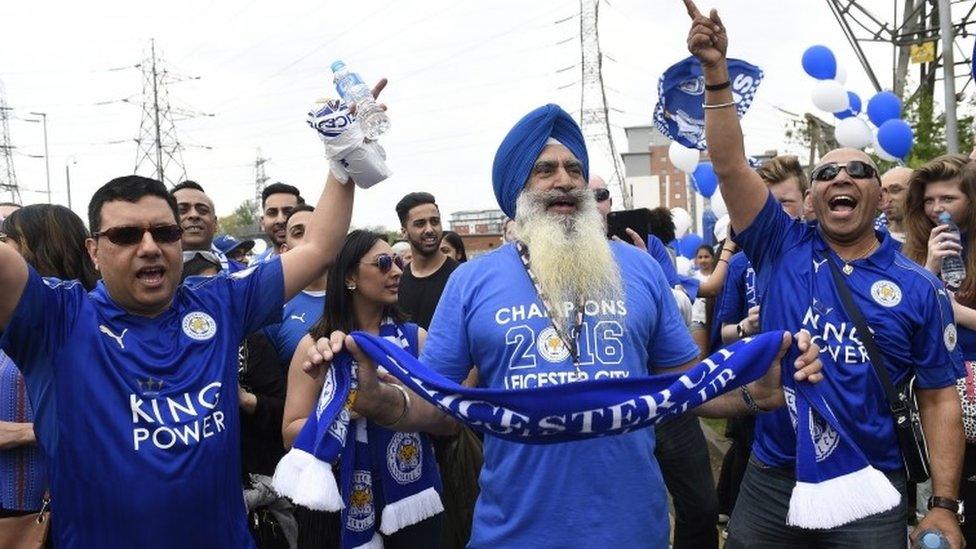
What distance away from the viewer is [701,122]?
575cm

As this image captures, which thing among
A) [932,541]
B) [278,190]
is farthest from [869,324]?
[278,190]

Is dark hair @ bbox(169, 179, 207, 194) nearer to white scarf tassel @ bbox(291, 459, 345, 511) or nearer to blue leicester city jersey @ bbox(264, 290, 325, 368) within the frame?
blue leicester city jersey @ bbox(264, 290, 325, 368)

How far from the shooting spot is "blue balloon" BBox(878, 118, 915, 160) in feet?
32.2

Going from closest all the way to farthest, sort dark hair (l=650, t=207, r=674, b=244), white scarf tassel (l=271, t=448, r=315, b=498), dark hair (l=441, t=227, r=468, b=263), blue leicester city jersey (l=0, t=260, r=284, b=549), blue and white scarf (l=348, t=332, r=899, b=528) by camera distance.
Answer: blue and white scarf (l=348, t=332, r=899, b=528)
white scarf tassel (l=271, t=448, r=315, b=498)
blue leicester city jersey (l=0, t=260, r=284, b=549)
dark hair (l=650, t=207, r=674, b=244)
dark hair (l=441, t=227, r=468, b=263)

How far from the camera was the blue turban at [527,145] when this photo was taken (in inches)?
123

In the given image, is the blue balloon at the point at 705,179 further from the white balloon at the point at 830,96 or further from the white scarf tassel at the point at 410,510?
the white scarf tassel at the point at 410,510

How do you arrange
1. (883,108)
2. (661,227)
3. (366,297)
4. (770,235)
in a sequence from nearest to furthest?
(770,235)
(366,297)
(661,227)
(883,108)

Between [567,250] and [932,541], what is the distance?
1.75 meters

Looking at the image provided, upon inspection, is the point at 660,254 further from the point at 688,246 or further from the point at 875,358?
the point at 688,246

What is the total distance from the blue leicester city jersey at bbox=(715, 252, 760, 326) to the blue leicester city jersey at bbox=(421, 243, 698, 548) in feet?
7.03

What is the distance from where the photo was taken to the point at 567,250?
2957 millimetres

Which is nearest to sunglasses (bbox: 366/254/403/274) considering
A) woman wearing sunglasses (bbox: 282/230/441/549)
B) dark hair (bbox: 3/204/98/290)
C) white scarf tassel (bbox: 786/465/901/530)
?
woman wearing sunglasses (bbox: 282/230/441/549)

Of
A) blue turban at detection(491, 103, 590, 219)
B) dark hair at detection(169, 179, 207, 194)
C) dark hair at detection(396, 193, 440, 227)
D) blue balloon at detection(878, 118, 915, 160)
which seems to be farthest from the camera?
blue balloon at detection(878, 118, 915, 160)

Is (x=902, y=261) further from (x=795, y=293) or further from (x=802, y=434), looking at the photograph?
(x=802, y=434)
